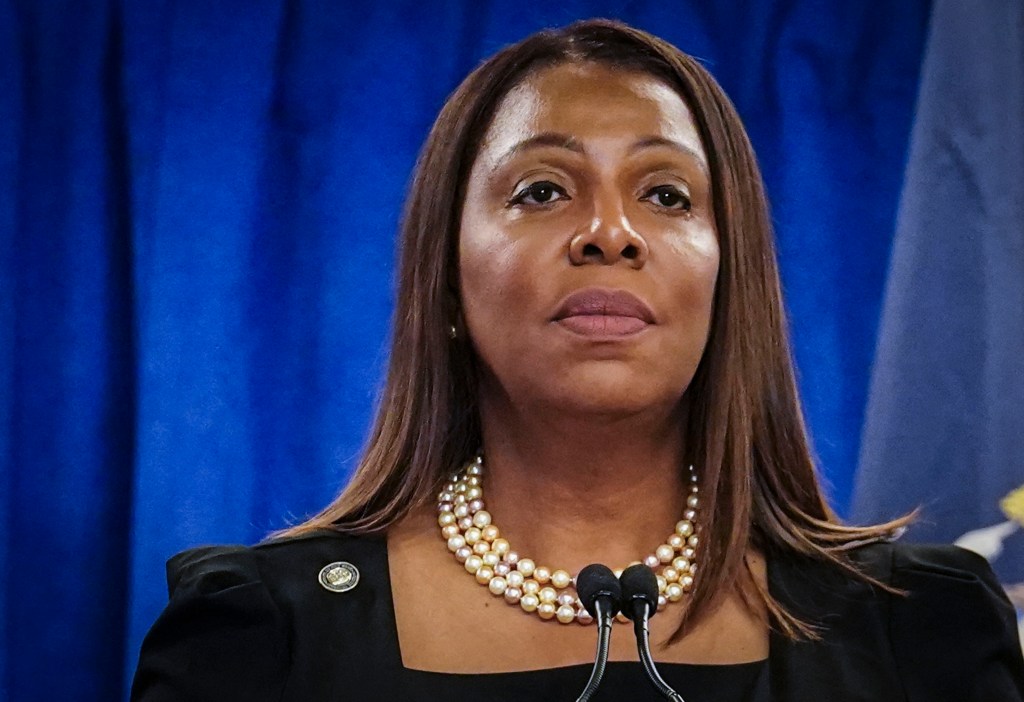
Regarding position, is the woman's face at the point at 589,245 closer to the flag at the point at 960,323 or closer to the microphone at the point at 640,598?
the microphone at the point at 640,598

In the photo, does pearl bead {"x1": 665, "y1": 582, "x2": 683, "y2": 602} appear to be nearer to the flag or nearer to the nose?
the nose

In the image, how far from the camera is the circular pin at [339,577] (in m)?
1.60

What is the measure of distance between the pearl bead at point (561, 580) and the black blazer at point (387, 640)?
5.6 inches

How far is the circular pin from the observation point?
1.60 m

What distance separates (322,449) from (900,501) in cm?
89

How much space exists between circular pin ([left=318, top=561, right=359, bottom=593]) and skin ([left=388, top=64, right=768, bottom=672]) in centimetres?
5

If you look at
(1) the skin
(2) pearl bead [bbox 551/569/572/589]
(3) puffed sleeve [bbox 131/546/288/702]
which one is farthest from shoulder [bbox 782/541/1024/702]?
(3) puffed sleeve [bbox 131/546/288/702]

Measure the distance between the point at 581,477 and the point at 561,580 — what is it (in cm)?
13

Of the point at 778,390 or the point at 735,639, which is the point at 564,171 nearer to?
the point at 778,390

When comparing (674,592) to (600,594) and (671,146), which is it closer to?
(600,594)

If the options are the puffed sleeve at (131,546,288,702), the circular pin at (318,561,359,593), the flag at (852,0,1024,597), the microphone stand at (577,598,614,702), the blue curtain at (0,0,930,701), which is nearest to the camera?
the microphone stand at (577,598,614,702)

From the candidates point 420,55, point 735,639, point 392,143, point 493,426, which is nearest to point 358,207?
point 392,143

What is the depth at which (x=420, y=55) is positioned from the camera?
2164 mm

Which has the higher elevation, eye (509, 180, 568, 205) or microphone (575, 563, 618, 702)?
eye (509, 180, 568, 205)
